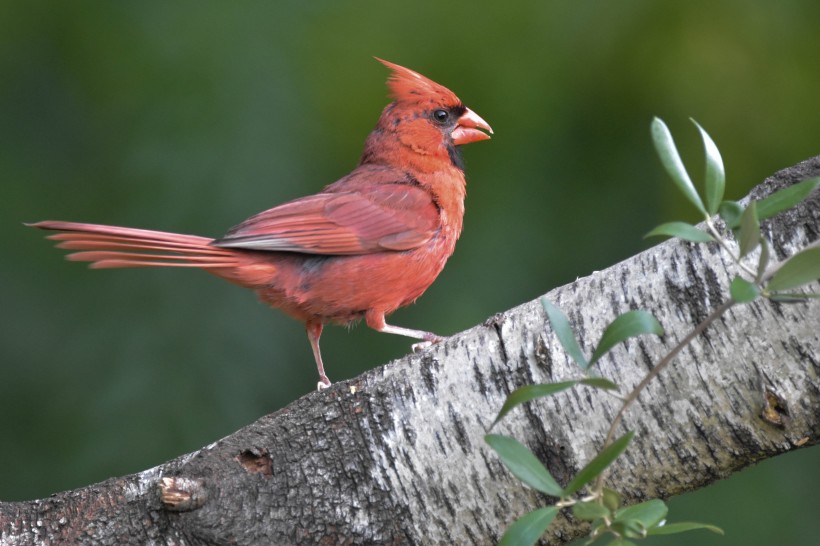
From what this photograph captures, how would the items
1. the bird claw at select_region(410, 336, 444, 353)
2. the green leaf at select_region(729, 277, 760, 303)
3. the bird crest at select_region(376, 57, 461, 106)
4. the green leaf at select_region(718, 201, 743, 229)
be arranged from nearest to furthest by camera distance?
the green leaf at select_region(729, 277, 760, 303) → the green leaf at select_region(718, 201, 743, 229) → the bird claw at select_region(410, 336, 444, 353) → the bird crest at select_region(376, 57, 461, 106)

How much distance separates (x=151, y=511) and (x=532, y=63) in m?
2.74

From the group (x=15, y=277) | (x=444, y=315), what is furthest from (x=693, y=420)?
(x=15, y=277)

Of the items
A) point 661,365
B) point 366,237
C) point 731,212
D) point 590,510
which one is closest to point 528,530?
point 590,510

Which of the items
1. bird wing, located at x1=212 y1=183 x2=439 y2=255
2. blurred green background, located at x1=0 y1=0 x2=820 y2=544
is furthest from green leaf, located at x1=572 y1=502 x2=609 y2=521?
blurred green background, located at x1=0 y1=0 x2=820 y2=544

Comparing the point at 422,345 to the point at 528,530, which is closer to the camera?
the point at 528,530

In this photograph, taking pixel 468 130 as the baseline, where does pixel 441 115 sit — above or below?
above

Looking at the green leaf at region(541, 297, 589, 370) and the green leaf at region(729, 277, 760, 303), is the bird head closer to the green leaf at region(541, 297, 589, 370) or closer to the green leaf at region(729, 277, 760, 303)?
the green leaf at region(541, 297, 589, 370)

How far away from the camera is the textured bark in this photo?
2057mm

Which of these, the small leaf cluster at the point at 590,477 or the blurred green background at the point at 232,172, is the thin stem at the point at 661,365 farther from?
the blurred green background at the point at 232,172

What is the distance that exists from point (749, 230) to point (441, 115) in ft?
9.83

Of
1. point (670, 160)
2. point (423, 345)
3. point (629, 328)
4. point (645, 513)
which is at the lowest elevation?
point (645, 513)

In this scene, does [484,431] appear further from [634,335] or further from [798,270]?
[798,270]

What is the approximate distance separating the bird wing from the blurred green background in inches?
24.5

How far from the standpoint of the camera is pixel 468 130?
4328 mm
